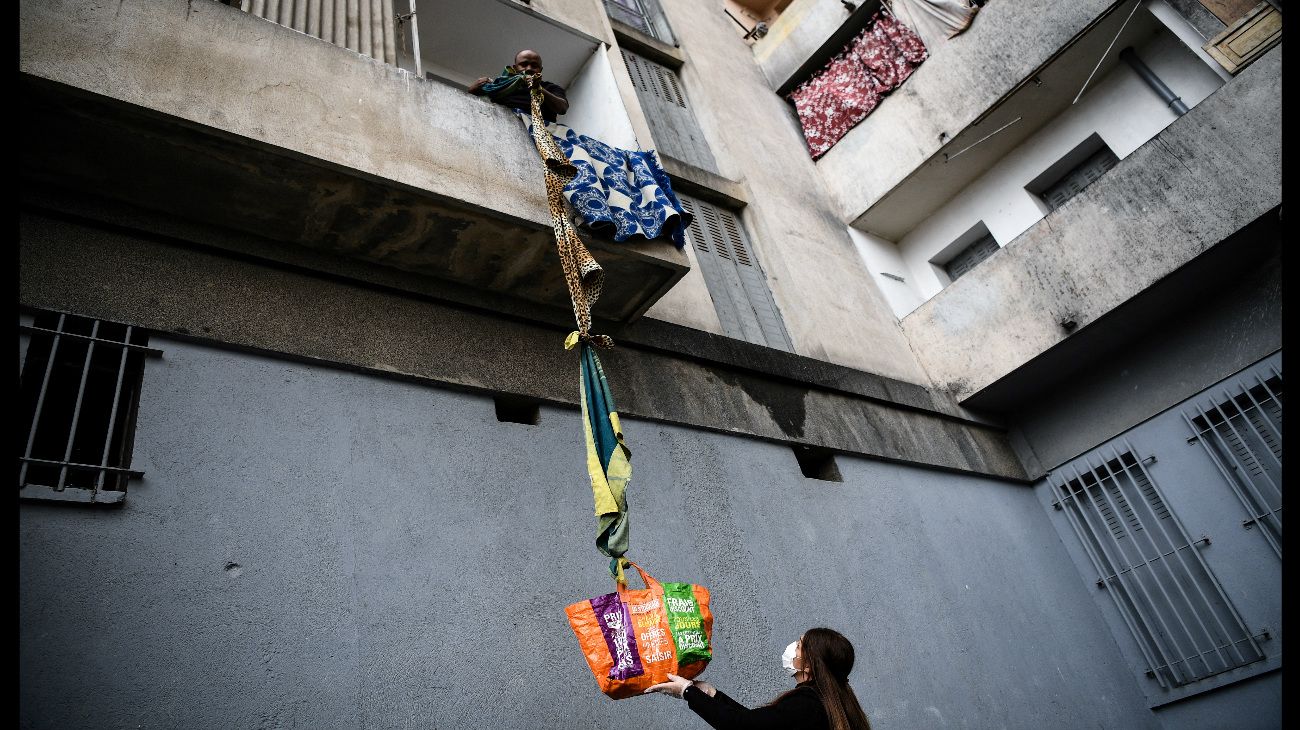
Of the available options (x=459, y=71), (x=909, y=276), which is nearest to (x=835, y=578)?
(x=909, y=276)

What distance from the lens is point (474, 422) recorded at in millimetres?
4965

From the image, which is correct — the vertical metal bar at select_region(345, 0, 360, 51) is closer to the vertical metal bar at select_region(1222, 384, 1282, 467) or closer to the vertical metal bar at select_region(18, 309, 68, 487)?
the vertical metal bar at select_region(18, 309, 68, 487)

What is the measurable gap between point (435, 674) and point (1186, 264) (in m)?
7.00

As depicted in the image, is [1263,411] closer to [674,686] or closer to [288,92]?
[674,686]

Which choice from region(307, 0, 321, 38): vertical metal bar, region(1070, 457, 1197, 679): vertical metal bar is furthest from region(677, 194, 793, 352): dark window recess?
region(307, 0, 321, 38): vertical metal bar

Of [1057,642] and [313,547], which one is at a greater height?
[313,547]

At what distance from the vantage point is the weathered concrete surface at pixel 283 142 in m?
3.86

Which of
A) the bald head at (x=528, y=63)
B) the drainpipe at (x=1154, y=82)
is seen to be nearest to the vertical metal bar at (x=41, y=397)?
the bald head at (x=528, y=63)

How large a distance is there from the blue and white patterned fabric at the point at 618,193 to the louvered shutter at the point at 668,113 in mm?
3160

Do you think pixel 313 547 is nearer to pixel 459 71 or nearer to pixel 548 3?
pixel 459 71

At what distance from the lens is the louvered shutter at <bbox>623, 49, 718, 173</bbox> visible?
9062mm

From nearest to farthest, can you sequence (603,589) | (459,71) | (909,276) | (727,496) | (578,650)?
(578,650) → (603,589) → (727,496) → (459,71) → (909,276)

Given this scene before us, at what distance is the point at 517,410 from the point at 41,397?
8.48 feet

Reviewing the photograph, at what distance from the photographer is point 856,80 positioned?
34.1ft
